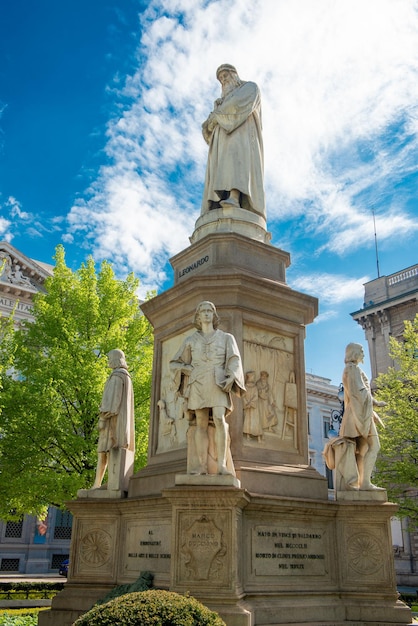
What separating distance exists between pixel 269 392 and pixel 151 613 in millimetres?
5705

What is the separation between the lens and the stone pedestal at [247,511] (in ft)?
27.7

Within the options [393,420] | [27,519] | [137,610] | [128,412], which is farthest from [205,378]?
[27,519]

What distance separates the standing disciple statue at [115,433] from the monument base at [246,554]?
734mm

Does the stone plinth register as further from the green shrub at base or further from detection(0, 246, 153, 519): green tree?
detection(0, 246, 153, 519): green tree

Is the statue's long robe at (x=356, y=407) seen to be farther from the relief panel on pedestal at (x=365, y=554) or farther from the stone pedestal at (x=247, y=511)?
the relief panel on pedestal at (x=365, y=554)

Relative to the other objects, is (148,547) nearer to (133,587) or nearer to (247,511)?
(133,587)

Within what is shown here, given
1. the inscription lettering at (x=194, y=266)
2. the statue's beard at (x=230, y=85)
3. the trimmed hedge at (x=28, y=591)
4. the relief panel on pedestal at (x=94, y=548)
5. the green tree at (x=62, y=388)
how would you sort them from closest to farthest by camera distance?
the relief panel on pedestal at (x=94, y=548) → the inscription lettering at (x=194, y=266) → the statue's beard at (x=230, y=85) → the trimmed hedge at (x=28, y=591) → the green tree at (x=62, y=388)

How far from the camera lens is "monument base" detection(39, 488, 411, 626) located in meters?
8.33

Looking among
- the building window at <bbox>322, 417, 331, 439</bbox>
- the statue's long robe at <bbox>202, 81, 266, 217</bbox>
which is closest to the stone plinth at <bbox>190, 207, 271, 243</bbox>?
the statue's long robe at <bbox>202, 81, 266, 217</bbox>

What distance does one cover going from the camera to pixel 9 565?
120ft

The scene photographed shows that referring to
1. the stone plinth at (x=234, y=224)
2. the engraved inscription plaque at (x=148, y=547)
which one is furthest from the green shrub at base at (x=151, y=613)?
the stone plinth at (x=234, y=224)

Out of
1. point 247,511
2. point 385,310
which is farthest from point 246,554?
point 385,310

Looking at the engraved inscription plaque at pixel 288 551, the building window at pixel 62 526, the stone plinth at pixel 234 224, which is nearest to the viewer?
the engraved inscription plaque at pixel 288 551

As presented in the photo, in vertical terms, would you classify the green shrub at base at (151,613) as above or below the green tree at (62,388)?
below
